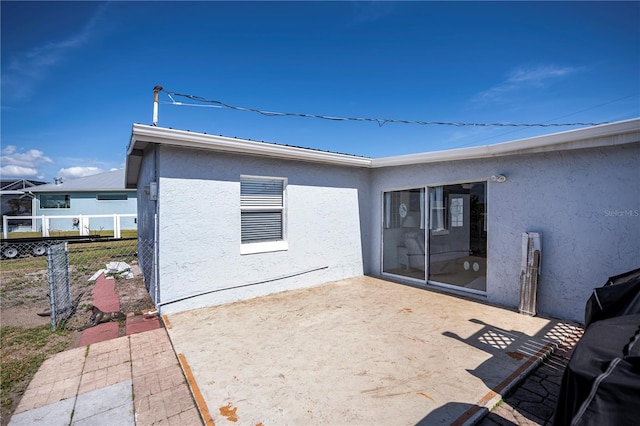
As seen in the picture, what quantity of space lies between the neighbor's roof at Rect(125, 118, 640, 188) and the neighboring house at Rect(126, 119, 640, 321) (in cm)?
2

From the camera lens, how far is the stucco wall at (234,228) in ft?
16.7

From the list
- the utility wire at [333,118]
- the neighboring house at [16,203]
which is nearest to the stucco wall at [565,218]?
the utility wire at [333,118]

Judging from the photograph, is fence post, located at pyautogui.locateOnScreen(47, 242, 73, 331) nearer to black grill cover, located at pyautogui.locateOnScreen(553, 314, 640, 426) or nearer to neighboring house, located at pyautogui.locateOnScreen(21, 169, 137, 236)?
black grill cover, located at pyautogui.locateOnScreen(553, 314, 640, 426)

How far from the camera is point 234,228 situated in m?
5.71

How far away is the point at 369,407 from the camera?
8.71 ft

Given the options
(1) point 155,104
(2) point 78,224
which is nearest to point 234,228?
(1) point 155,104

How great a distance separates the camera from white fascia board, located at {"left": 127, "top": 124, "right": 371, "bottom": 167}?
466 cm

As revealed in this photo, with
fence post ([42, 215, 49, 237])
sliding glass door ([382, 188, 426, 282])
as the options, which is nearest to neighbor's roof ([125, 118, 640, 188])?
sliding glass door ([382, 188, 426, 282])

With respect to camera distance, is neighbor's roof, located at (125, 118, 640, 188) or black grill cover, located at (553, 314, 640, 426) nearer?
black grill cover, located at (553, 314, 640, 426)

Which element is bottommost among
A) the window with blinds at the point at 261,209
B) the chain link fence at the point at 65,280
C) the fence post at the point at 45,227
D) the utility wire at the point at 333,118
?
the chain link fence at the point at 65,280

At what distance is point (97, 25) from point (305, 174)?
17.7 feet

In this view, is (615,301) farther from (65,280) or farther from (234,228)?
(65,280)

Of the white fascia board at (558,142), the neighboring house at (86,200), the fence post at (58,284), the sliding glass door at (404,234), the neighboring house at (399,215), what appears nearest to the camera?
the white fascia board at (558,142)

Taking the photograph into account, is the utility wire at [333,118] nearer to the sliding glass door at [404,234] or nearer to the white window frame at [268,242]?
the sliding glass door at [404,234]
